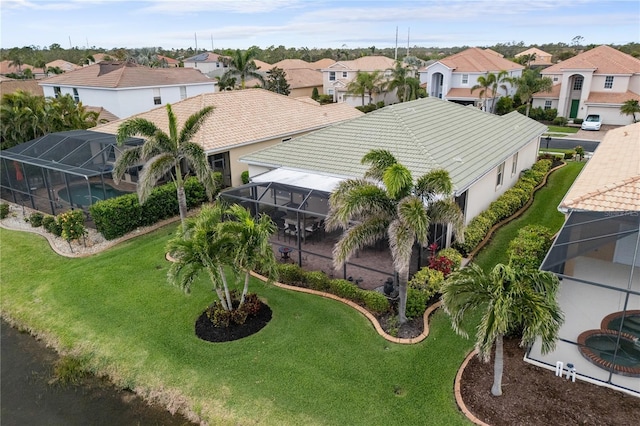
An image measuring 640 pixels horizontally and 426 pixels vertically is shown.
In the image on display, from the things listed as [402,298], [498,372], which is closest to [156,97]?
[402,298]

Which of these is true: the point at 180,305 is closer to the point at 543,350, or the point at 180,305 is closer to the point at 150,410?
the point at 150,410

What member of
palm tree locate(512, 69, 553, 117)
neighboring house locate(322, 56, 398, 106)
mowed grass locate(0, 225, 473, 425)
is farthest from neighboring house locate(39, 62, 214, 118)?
palm tree locate(512, 69, 553, 117)

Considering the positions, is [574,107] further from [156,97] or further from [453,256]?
[156,97]

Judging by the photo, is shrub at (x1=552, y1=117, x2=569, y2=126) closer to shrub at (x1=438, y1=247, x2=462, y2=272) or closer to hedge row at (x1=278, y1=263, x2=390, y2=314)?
shrub at (x1=438, y1=247, x2=462, y2=272)

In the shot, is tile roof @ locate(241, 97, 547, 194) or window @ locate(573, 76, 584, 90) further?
window @ locate(573, 76, 584, 90)

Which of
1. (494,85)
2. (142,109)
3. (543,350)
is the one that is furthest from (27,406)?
(494,85)

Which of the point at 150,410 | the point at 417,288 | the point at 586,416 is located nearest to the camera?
the point at 586,416

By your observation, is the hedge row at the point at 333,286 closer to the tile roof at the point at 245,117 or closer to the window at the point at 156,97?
the tile roof at the point at 245,117
